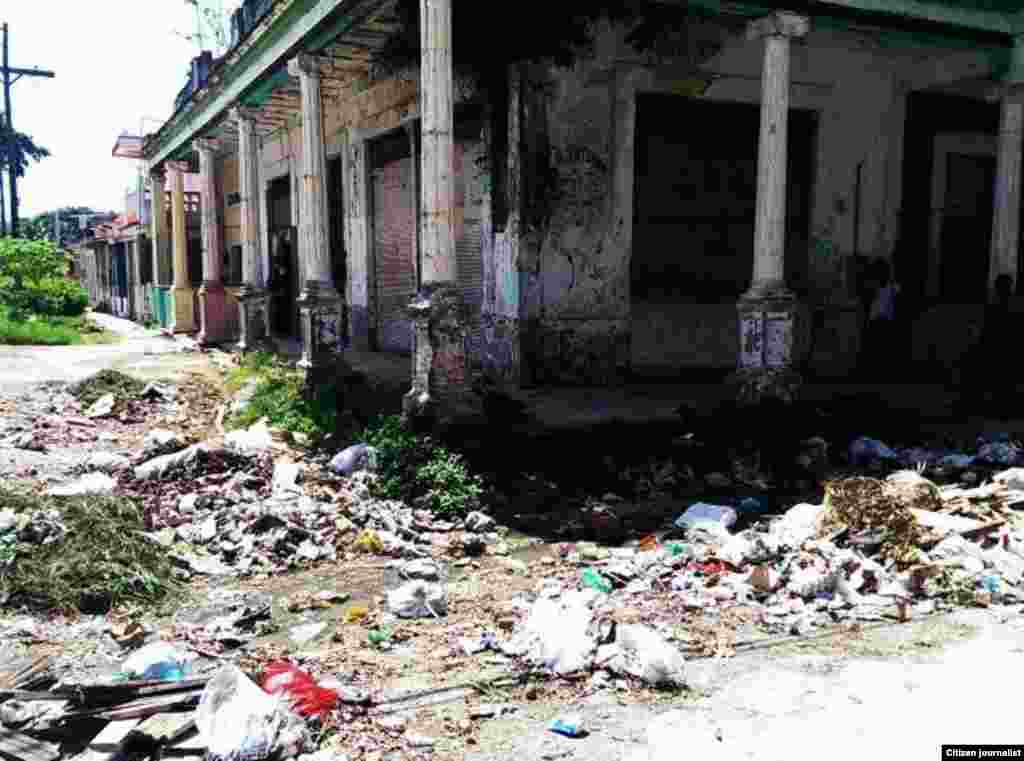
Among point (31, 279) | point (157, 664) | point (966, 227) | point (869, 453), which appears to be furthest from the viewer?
point (31, 279)

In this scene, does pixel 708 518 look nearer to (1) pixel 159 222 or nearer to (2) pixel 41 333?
(2) pixel 41 333

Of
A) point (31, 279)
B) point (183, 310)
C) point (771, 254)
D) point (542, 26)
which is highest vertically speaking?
point (542, 26)

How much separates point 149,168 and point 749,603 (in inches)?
820

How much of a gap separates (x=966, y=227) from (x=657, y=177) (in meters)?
5.21

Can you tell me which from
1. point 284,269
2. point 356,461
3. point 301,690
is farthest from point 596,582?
point 284,269

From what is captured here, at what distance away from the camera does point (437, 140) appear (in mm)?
7566

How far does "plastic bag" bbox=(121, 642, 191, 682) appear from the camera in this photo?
380 cm

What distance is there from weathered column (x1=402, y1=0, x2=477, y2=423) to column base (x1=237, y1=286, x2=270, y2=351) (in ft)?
26.1

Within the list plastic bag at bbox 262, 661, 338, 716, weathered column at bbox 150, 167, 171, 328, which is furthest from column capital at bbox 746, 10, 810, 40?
weathered column at bbox 150, 167, 171, 328

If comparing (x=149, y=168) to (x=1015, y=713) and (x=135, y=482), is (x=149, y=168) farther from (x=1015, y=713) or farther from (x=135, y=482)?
(x=1015, y=713)

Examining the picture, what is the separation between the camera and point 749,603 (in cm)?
466

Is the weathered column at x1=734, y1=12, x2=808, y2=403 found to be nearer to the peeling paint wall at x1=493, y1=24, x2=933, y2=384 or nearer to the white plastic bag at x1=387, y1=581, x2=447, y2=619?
the peeling paint wall at x1=493, y1=24, x2=933, y2=384

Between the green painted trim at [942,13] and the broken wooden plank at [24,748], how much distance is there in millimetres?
8764

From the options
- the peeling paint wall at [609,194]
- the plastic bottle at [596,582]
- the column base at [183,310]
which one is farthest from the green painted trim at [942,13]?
the column base at [183,310]
